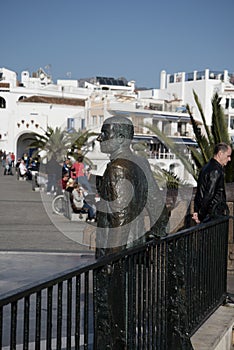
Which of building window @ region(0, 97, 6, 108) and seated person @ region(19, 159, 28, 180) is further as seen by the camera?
building window @ region(0, 97, 6, 108)

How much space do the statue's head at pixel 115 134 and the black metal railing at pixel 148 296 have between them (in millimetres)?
667

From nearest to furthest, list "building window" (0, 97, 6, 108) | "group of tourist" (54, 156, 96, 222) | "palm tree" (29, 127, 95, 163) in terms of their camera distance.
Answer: "group of tourist" (54, 156, 96, 222), "palm tree" (29, 127, 95, 163), "building window" (0, 97, 6, 108)

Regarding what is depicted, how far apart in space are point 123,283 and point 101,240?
16.4 inches

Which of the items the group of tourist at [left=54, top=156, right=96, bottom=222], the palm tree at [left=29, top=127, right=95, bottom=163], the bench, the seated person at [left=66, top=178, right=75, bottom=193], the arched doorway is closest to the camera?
the group of tourist at [left=54, top=156, right=96, bottom=222]

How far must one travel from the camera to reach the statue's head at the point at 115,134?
14.0 feet

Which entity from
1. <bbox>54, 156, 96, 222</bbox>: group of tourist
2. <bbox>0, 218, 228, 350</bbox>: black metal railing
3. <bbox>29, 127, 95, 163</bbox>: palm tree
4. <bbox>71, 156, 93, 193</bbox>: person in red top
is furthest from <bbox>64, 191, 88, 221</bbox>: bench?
<bbox>29, 127, 95, 163</bbox>: palm tree

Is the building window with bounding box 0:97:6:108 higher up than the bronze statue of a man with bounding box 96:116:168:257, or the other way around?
the building window with bounding box 0:97:6:108

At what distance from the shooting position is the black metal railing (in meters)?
3.10

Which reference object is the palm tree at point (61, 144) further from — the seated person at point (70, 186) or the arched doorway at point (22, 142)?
the arched doorway at point (22, 142)

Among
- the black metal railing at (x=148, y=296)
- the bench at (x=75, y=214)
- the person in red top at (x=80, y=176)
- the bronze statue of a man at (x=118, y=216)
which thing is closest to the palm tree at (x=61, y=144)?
the person in red top at (x=80, y=176)

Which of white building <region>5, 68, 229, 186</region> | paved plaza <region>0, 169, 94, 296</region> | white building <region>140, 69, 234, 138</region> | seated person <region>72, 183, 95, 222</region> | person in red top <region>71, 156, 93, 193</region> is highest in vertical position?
white building <region>140, 69, 234, 138</region>

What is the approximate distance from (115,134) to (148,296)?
3.48ft

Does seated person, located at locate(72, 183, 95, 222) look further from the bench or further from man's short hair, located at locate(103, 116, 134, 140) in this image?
man's short hair, located at locate(103, 116, 134, 140)

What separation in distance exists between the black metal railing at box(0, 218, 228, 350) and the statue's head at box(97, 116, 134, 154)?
0.67 m
